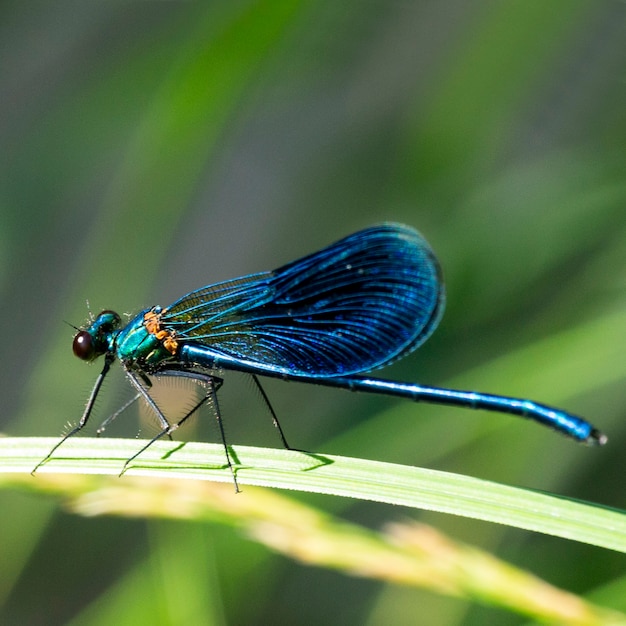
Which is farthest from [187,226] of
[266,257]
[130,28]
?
[130,28]

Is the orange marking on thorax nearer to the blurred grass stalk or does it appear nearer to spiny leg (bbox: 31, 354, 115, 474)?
spiny leg (bbox: 31, 354, 115, 474)

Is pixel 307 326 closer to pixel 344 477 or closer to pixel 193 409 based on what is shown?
pixel 193 409

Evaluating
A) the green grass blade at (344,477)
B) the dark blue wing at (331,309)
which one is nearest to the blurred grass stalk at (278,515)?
the green grass blade at (344,477)

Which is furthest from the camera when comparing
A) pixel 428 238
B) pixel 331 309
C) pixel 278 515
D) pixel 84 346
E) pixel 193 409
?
pixel 428 238

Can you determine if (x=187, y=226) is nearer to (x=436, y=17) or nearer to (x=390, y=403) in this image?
(x=436, y=17)

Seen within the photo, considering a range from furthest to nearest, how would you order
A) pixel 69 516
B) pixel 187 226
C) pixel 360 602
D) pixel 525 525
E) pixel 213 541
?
pixel 187 226 → pixel 69 516 → pixel 360 602 → pixel 213 541 → pixel 525 525

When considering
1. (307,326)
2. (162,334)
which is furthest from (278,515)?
(162,334)
